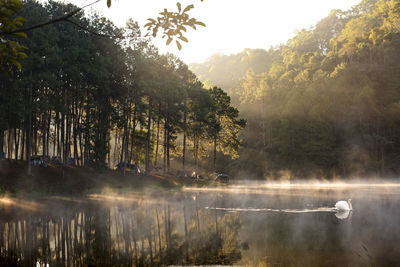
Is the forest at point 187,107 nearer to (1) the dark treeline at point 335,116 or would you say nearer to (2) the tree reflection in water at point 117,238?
(1) the dark treeline at point 335,116

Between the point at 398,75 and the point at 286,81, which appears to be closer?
the point at 398,75

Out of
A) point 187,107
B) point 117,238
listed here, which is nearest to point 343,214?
point 117,238

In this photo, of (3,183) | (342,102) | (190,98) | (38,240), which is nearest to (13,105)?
(3,183)

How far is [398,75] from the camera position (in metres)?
95.0

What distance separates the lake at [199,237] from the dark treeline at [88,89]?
1598cm

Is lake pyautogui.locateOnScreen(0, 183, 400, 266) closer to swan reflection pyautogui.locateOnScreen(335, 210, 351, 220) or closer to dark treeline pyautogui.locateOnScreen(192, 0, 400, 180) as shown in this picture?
swan reflection pyautogui.locateOnScreen(335, 210, 351, 220)

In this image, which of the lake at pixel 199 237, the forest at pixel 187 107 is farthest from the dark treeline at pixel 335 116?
the lake at pixel 199 237

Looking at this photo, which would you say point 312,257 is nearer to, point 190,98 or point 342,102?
point 190,98

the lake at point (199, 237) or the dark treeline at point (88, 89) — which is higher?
the dark treeline at point (88, 89)

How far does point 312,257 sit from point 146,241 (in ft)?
18.2

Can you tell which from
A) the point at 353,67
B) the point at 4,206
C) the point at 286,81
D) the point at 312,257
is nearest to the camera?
the point at 312,257

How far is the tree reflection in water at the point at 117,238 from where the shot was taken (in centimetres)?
984

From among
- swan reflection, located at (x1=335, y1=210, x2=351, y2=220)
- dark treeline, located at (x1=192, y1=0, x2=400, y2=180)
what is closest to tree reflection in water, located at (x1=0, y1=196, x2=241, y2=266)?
swan reflection, located at (x1=335, y1=210, x2=351, y2=220)

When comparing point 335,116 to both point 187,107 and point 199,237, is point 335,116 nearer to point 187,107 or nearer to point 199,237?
point 187,107
